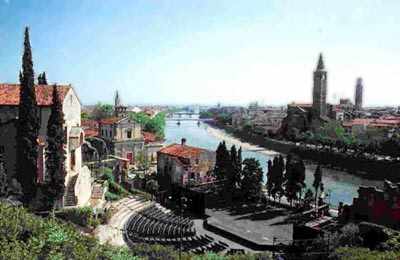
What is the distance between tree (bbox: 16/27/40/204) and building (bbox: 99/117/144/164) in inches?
1095

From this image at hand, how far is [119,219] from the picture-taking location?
34.1 meters

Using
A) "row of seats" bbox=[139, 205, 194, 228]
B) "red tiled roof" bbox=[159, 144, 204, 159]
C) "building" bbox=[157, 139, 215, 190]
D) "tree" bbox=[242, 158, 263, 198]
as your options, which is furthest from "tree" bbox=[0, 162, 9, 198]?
"tree" bbox=[242, 158, 263, 198]

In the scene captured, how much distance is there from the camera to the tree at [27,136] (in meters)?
31.7

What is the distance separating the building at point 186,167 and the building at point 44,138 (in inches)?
521

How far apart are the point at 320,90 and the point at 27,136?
10802cm

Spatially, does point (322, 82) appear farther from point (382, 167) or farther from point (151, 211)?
point (151, 211)

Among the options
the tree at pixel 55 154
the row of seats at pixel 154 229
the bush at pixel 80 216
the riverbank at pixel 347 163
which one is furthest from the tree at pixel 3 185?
the riverbank at pixel 347 163

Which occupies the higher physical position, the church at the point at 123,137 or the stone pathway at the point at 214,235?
the church at the point at 123,137

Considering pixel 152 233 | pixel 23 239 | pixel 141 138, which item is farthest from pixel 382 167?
pixel 23 239

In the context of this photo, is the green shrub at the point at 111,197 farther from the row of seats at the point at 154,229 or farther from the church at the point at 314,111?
the church at the point at 314,111

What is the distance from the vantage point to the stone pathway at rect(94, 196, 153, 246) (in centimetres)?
2947

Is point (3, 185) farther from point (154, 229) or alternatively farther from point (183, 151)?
point (183, 151)

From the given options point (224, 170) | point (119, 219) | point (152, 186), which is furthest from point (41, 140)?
point (224, 170)

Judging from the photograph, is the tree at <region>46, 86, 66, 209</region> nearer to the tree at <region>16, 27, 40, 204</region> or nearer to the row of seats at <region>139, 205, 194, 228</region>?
Answer: the tree at <region>16, 27, 40, 204</region>
